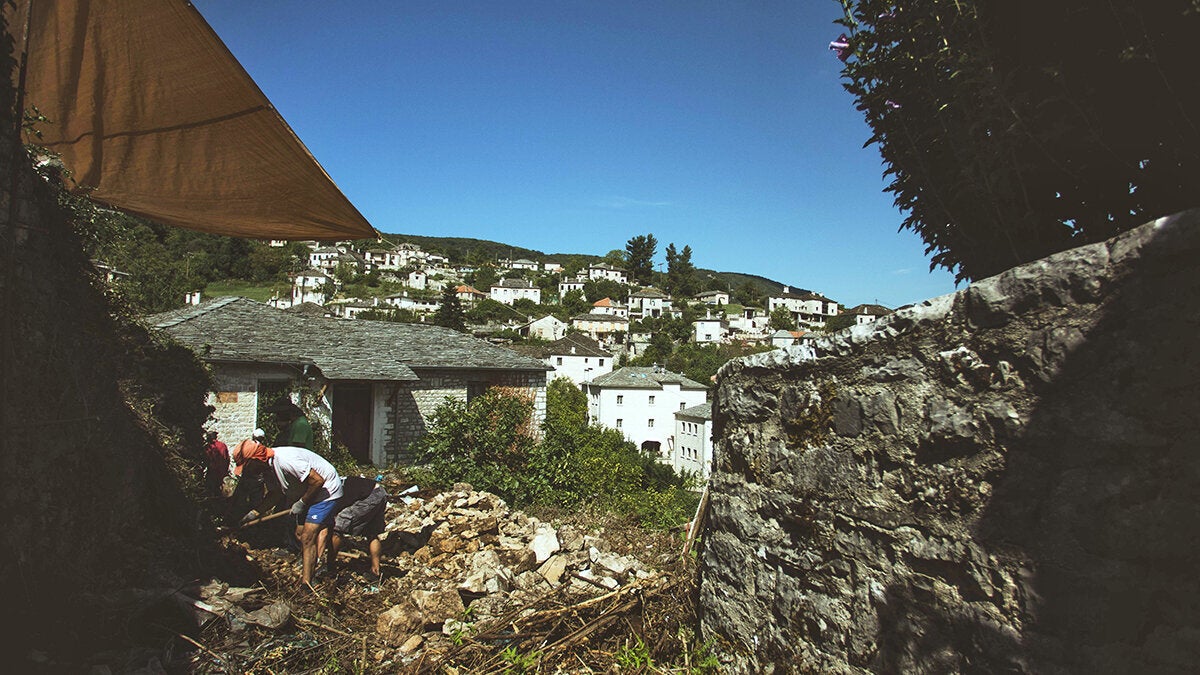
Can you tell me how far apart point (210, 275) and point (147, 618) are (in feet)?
277

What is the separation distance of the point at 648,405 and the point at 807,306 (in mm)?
69500

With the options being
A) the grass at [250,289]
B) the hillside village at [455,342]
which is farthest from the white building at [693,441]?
the grass at [250,289]

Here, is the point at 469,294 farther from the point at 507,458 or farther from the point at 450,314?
the point at 507,458

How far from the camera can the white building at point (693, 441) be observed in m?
45.1

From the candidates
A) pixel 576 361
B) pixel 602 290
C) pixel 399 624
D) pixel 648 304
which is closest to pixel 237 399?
pixel 399 624

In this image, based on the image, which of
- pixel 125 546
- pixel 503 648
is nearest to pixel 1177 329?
pixel 503 648

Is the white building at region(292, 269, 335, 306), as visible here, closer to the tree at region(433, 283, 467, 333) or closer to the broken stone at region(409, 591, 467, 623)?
the tree at region(433, 283, 467, 333)

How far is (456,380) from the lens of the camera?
1855cm

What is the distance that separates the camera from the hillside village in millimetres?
14742

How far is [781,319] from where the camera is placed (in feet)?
319

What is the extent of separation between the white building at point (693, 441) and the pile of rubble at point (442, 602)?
127 feet

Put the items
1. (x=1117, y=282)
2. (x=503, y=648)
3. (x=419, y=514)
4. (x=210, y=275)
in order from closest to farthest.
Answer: (x=1117, y=282)
(x=503, y=648)
(x=419, y=514)
(x=210, y=275)

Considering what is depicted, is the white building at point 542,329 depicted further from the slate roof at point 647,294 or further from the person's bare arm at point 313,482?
the person's bare arm at point 313,482

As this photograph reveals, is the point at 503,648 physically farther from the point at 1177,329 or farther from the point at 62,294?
the point at 62,294
